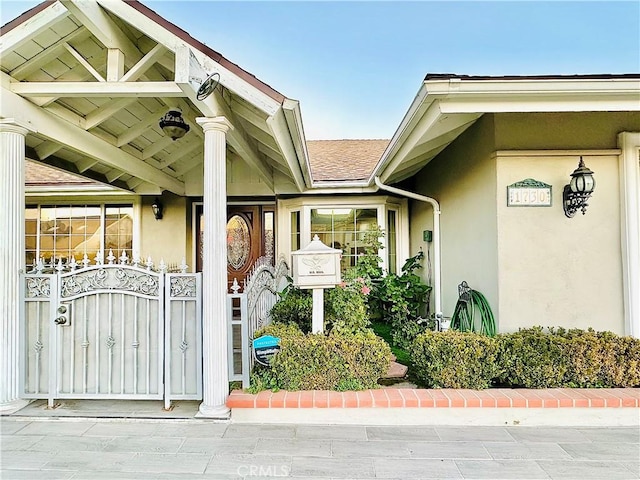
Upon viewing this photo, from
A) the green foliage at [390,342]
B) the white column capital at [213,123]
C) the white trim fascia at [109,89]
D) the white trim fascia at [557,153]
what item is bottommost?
the green foliage at [390,342]

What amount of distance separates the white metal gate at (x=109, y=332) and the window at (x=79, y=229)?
421 centimetres

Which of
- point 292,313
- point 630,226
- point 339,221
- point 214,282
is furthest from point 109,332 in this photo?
point 630,226

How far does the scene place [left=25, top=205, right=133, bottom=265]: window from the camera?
7.54m

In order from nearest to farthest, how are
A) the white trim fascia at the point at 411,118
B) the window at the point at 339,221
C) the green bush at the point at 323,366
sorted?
the white trim fascia at the point at 411,118 < the green bush at the point at 323,366 < the window at the point at 339,221

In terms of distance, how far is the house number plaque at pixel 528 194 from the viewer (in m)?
3.88

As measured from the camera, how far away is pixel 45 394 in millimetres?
3518

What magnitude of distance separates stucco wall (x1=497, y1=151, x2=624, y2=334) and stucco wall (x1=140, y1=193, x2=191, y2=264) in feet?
19.3

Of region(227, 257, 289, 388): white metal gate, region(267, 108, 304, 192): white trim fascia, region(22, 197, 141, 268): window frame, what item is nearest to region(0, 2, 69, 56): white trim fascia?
region(267, 108, 304, 192): white trim fascia

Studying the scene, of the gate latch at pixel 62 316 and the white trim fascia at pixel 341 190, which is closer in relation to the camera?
the gate latch at pixel 62 316

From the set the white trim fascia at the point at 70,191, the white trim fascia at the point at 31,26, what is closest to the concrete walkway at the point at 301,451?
the white trim fascia at the point at 31,26

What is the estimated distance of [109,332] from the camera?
355 centimetres

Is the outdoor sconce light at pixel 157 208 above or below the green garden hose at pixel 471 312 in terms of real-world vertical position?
above

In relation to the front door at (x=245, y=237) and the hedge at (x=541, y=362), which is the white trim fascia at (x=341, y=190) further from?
the hedge at (x=541, y=362)

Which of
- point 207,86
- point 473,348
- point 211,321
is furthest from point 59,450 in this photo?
point 473,348
